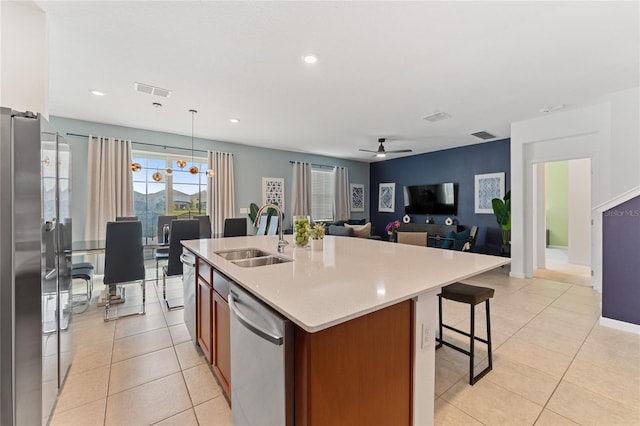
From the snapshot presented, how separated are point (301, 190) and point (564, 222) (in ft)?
23.7

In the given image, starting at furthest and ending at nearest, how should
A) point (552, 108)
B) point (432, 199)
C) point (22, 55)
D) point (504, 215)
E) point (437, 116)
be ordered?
point (432, 199), point (504, 215), point (437, 116), point (552, 108), point (22, 55)

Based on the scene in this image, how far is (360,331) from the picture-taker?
1.11m

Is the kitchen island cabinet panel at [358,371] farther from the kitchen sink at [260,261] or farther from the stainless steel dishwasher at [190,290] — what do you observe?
the stainless steel dishwasher at [190,290]

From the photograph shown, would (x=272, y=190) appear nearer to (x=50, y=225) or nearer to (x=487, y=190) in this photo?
(x=487, y=190)

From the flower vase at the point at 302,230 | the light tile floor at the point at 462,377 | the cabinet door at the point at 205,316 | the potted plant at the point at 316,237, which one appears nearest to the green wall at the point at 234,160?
the light tile floor at the point at 462,377

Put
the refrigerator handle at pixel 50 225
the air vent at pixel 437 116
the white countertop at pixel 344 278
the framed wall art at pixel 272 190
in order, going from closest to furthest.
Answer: the white countertop at pixel 344 278, the refrigerator handle at pixel 50 225, the air vent at pixel 437 116, the framed wall art at pixel 272 190

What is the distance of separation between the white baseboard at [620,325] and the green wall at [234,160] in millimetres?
5747

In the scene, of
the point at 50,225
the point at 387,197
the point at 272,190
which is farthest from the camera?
the point at 387,197

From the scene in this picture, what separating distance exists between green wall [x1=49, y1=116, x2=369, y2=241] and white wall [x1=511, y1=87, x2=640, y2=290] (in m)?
4.48

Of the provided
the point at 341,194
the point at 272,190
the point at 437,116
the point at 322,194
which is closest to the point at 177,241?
the point at 272,190

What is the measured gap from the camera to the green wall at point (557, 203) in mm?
7207

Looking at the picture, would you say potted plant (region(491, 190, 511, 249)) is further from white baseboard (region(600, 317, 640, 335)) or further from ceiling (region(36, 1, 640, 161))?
white baseboard (region(600, 317, 640, 335))

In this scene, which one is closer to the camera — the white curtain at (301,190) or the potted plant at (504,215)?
the potted plant at (504,215)

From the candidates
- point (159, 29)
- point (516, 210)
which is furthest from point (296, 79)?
point (516, 210)
